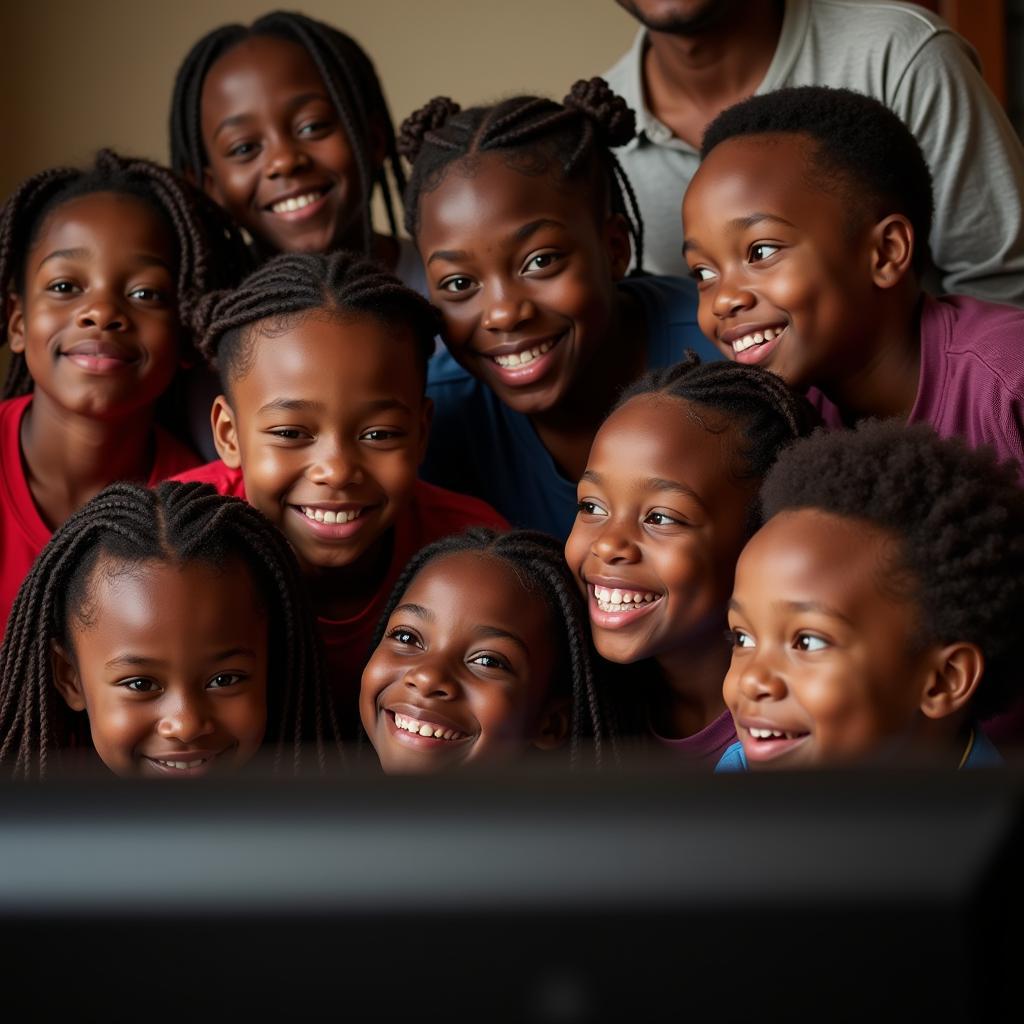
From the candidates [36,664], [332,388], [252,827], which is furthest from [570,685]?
[252,827]

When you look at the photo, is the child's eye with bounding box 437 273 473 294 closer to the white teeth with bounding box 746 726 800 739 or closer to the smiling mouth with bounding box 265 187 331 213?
the smiling mouth with bounding box 265 187 331 213

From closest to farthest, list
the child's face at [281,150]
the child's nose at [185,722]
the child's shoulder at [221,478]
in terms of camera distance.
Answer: the child's nose at [185,722]
the child's shoulder at [221,478]
the child's face at [281,150]

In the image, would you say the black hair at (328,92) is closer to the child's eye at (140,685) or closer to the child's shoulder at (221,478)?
the child's shoulder at (221,478)

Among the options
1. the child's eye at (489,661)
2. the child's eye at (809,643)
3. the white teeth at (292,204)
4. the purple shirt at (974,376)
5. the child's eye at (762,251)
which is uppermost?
the white teeth at (292,204)

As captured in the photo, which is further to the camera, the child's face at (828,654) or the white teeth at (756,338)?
the white teeth at (756,338)

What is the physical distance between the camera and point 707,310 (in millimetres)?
1867

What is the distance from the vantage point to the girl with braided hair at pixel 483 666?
1.61 meters

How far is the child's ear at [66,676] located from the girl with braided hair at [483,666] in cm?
32

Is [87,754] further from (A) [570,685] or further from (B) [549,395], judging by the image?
(B) [549,395]

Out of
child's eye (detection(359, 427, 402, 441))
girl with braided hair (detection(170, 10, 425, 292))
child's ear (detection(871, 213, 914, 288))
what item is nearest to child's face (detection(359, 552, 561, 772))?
child's eye (detection(359, 427, 402, 441))

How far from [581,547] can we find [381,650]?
0.25 meters

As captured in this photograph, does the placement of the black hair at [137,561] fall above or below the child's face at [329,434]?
below

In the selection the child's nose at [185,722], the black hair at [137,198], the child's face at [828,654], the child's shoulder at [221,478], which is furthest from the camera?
the black hair at [137,198]

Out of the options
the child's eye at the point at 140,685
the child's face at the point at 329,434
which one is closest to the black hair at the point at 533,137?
the child's face at the point at 329,434
